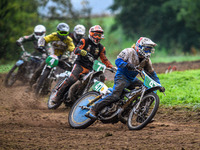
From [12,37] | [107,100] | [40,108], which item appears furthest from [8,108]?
[12,37]

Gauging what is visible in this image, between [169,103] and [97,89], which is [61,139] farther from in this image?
[169,103]

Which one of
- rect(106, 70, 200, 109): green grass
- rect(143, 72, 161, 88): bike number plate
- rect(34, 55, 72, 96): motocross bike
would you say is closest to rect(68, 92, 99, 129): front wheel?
rect(143, 72, 161, 88): bike number plate

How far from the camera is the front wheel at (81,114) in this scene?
8.70 meters

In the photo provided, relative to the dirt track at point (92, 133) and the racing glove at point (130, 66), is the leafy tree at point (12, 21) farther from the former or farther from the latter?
the racing glove at point (130, 66)

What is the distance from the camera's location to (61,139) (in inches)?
279

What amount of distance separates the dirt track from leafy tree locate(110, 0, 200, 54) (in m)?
35.2

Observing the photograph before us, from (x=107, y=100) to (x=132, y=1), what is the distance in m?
43.1

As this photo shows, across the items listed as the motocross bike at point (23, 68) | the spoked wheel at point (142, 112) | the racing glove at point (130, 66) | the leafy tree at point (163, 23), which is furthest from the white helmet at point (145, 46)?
the leafy tree at point (163, 23)

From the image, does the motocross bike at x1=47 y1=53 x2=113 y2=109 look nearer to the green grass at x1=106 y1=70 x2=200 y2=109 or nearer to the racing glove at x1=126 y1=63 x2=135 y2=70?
the racing glove at x1=126 y1=63 x2=135 y2=70

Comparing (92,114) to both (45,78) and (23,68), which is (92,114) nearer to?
(45,78)

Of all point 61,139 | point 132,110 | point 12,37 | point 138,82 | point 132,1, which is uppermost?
point 132,1

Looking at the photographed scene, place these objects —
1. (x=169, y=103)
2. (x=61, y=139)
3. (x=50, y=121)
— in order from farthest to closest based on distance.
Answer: (x=169, y=103), (x=50, y=121), (x=61, y=139)

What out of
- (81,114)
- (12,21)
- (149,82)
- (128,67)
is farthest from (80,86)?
(12,21)

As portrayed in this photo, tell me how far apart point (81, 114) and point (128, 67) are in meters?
1.71
